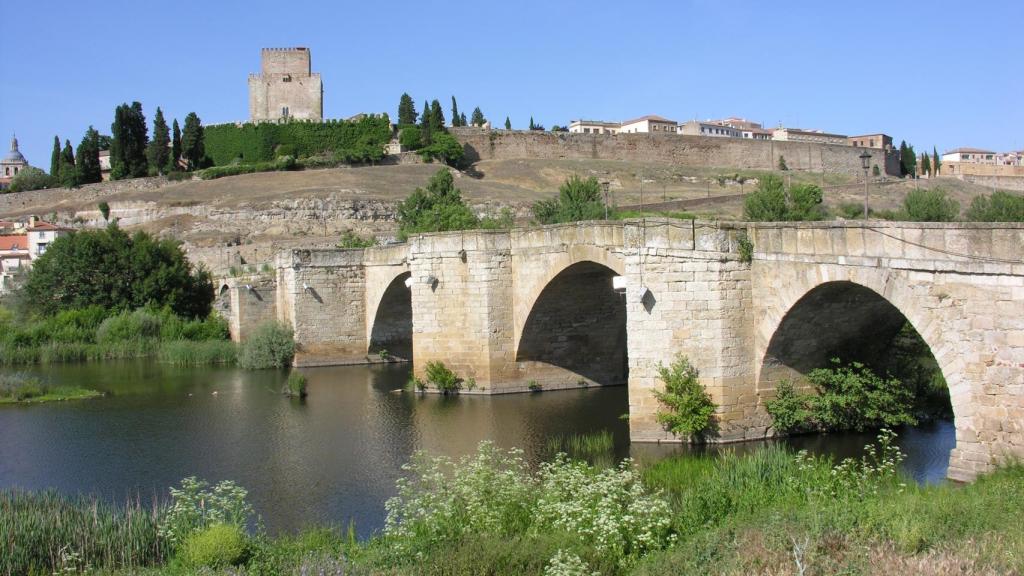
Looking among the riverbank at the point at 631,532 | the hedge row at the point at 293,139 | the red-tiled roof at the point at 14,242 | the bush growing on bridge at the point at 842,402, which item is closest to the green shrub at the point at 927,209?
the bush growing on bridge at the point at 842,402

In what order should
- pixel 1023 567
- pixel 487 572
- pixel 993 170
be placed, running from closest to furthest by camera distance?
1. pixel 1023 567
2. pixel 487 572
3. pixel 993 170

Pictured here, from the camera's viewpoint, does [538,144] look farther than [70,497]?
Yes

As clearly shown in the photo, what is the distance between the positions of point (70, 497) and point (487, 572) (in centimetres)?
739

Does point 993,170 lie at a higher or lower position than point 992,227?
higher

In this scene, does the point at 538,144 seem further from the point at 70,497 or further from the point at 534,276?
the point at 70,497

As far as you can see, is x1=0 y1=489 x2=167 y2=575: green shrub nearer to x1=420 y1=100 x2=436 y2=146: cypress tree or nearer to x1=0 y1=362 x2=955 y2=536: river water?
x1=0 y1=362 x2=955 y2=536: river water

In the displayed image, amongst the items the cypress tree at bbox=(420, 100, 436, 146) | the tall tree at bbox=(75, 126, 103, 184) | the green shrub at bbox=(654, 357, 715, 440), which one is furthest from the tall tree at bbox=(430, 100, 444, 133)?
the green shrub at bbox=(654, 357, 715, 440)

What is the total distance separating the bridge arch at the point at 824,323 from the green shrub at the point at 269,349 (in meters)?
17.6

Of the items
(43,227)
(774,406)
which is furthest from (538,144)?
(774,406)

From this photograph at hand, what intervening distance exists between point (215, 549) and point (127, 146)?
196ft

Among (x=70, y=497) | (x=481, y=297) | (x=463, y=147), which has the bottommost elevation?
(x=70, y=497)

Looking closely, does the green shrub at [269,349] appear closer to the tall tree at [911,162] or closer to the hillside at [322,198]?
the hillside at [322,198]

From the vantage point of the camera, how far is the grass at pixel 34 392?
2217 centimetres

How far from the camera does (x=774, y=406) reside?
1432 cm
